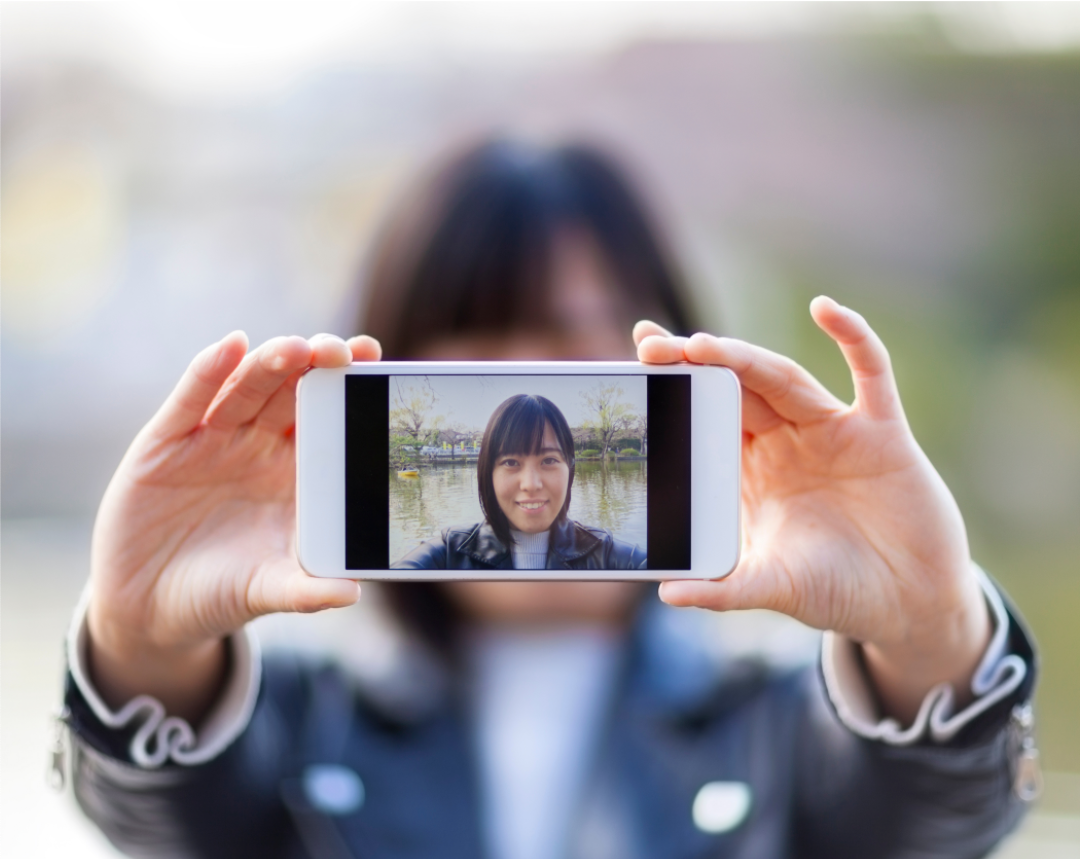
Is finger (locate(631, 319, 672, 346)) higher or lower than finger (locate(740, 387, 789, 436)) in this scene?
higher

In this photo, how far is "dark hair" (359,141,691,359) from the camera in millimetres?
859

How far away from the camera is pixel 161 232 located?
2.43m

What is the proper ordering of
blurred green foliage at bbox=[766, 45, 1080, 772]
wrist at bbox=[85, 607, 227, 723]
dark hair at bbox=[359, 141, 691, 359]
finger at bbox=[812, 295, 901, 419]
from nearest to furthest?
1. finger at bbox=[812, 295, 901, 419]
2. wrist at bbox=[85, 607, 227, 723]
3. dark hair at bbox=[359, 141, 691, 359]
4. blurred green foliage at bbox=[766, 45, 1080, 772]


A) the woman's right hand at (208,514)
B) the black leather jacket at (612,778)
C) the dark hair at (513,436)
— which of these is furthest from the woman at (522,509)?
the black leather jacket at (612,778)

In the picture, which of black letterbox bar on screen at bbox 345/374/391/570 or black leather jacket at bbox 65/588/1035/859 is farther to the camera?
black leather jacket at bbox 65/588/1035/859

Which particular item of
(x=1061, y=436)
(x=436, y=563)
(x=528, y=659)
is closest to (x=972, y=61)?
(x=1061, y=436)

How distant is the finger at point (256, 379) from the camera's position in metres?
0.55

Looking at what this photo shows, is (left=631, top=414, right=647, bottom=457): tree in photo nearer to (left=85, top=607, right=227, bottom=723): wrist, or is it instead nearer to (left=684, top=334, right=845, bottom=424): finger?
(left=684, top=334, right=845, bottom=424): finger

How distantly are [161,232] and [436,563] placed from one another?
2.35m

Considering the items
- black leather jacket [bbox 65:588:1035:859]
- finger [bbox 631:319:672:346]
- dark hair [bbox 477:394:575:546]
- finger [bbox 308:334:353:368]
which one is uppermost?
finger [bbox 631:319:672:346]

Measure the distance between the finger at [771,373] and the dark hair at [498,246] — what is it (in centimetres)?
33

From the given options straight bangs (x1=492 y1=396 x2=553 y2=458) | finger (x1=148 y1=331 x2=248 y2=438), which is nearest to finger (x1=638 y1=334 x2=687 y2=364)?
straight bangs (x1=492 y1=396 x2=553 y2=458)

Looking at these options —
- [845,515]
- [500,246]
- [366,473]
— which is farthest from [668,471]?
[500,246]

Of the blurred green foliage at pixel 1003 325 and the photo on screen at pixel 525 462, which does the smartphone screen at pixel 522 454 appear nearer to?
the photo on screen at pixel 525 462
